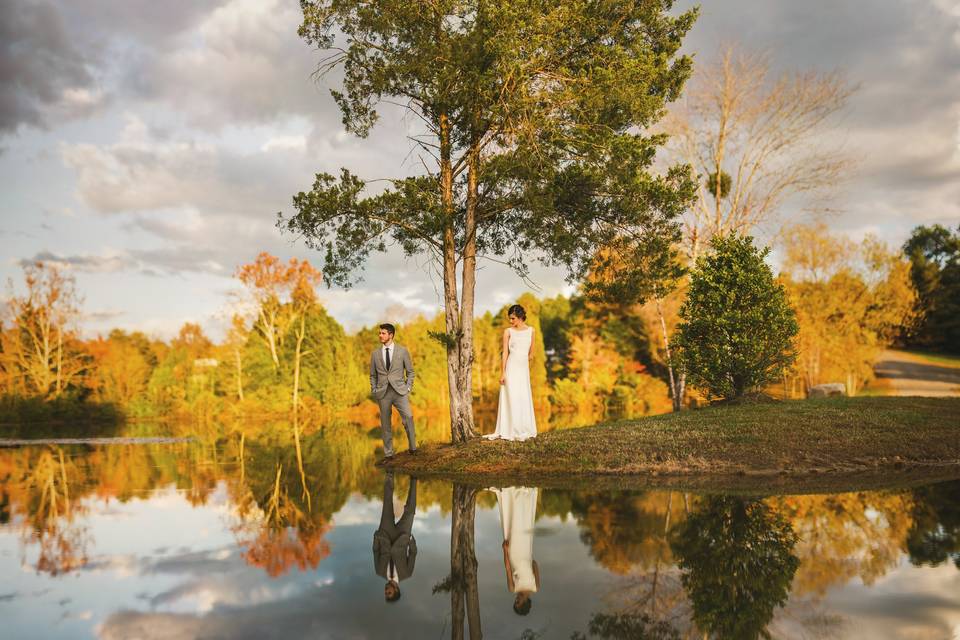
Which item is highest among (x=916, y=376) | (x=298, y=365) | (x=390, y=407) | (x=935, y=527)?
(x=298, y=365)

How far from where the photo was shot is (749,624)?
3.30m

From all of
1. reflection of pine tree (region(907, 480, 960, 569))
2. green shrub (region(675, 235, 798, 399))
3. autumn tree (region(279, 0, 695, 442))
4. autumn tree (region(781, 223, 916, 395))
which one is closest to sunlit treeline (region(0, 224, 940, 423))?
autumn tree (region(781, 223, 916, 395))

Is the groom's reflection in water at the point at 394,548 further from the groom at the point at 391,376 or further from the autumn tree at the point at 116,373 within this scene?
the autumn tree at the point at 116,373

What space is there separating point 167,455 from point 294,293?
2207 cm

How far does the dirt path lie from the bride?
90.9ft

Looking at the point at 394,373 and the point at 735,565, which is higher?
the point at 394,373

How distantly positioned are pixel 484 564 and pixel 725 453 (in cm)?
582

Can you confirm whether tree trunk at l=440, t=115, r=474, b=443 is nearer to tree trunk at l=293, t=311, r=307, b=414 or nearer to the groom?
the groom

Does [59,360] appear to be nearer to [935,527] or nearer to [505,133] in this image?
[505,133]

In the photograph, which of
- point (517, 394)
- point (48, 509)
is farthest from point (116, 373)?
point (517, 394)

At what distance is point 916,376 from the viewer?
38.5 metres

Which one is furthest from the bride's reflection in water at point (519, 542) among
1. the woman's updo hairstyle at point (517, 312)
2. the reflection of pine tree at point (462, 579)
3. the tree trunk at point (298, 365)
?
the tree trunk at point (298, 365)

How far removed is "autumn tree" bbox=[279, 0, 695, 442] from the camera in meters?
9.97

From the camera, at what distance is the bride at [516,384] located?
10211 mm
